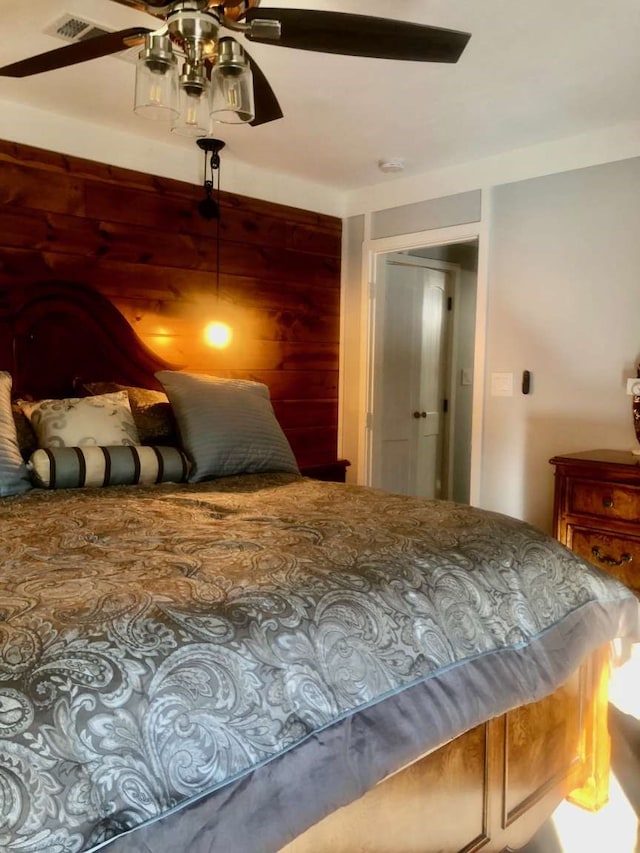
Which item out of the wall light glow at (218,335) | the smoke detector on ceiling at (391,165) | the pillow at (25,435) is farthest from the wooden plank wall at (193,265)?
the pillow at (25,435)

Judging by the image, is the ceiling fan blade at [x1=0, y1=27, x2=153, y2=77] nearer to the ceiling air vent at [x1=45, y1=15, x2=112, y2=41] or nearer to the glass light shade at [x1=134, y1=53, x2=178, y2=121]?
the glass light shade at [x1=134, y1=53, x2=178, y2=121]

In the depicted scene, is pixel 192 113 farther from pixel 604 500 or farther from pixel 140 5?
pixel 604 500

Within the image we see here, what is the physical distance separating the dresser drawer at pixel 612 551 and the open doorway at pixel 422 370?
5.47 feet

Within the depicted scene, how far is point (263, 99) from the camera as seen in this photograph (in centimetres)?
204

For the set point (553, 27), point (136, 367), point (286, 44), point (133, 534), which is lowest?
point (133, 534)

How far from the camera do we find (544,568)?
5.58 ft

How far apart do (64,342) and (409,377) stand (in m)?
2.43

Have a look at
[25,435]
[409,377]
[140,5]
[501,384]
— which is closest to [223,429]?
[25,435]

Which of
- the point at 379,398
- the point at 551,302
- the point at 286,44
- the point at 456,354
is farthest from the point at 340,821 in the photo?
the point at 456,354

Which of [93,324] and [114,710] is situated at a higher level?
[93,324]

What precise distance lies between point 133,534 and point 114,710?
729 mm

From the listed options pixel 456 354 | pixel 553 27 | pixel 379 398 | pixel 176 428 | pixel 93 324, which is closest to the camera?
pixel 553 27

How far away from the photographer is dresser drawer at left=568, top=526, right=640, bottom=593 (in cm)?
275

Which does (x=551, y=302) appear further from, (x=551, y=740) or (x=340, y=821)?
(x=340, y=821)
